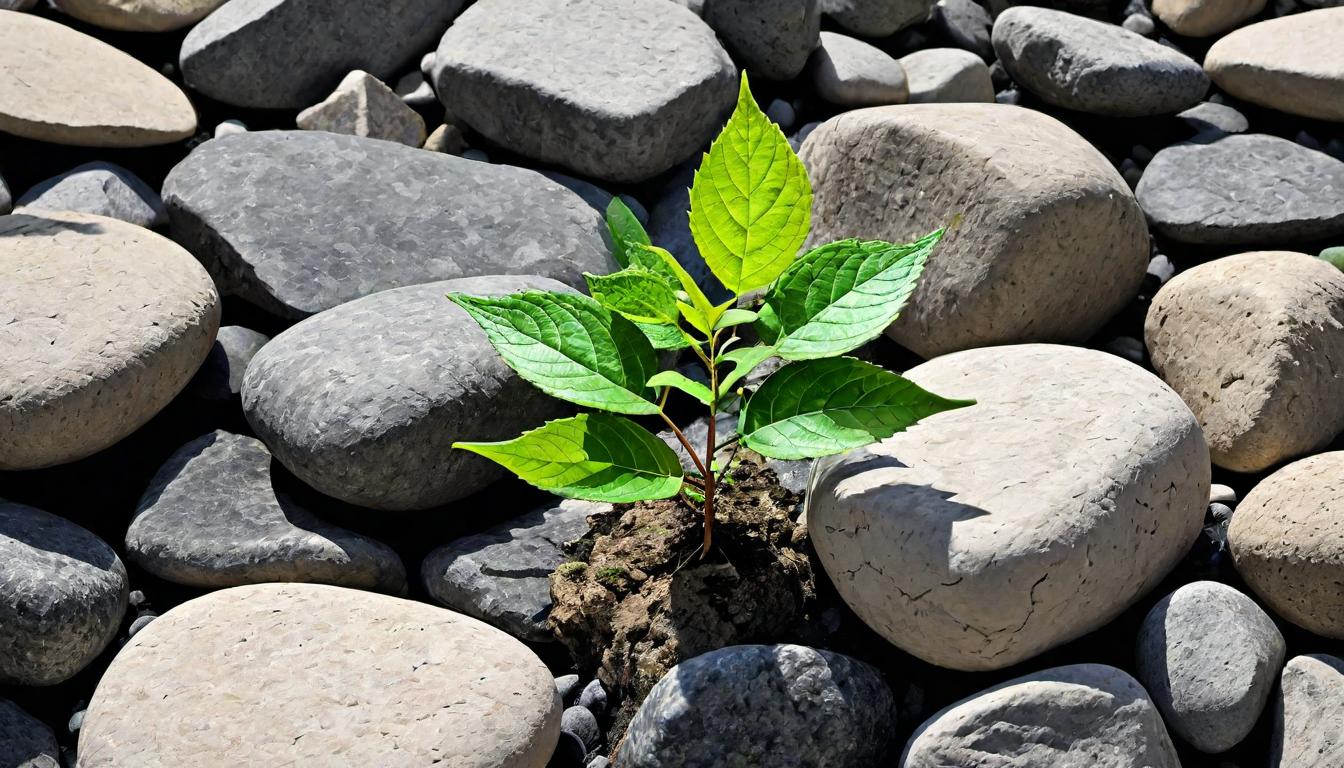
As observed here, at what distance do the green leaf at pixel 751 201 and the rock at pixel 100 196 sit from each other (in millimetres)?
1778

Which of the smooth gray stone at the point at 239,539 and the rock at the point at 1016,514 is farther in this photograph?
the smooth gray stone at the point at 239,539

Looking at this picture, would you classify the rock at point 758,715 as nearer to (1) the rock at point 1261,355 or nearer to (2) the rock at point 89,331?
(1) the rock at point 1261,355

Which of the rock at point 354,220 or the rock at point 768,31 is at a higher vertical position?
the rock at point 768,31

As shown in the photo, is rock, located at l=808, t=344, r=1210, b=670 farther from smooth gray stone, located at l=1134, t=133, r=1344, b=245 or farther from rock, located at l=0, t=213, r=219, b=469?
rock, located at l=0, t=213, r=219, b=469

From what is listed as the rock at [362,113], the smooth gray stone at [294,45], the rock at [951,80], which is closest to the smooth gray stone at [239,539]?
the rock at [362,113]

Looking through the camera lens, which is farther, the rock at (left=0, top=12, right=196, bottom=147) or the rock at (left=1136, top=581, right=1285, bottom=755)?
the rock at (left=0, top=12, right=196, bottom=147)

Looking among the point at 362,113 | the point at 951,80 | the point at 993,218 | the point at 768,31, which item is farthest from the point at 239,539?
the point at 951,80

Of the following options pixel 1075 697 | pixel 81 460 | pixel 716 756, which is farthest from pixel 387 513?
pixel 1075 697

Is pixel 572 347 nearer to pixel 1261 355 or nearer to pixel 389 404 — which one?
pixel 389 404

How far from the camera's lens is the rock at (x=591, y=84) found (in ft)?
11.8

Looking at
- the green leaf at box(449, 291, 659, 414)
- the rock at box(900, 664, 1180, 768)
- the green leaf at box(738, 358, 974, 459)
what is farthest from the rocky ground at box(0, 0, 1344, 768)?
the green leaf at box(449, 291, 659, 414)

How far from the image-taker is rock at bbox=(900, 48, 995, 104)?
3943 mm

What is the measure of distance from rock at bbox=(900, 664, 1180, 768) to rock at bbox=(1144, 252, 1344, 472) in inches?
31.4

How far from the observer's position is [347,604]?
2.63 meters
